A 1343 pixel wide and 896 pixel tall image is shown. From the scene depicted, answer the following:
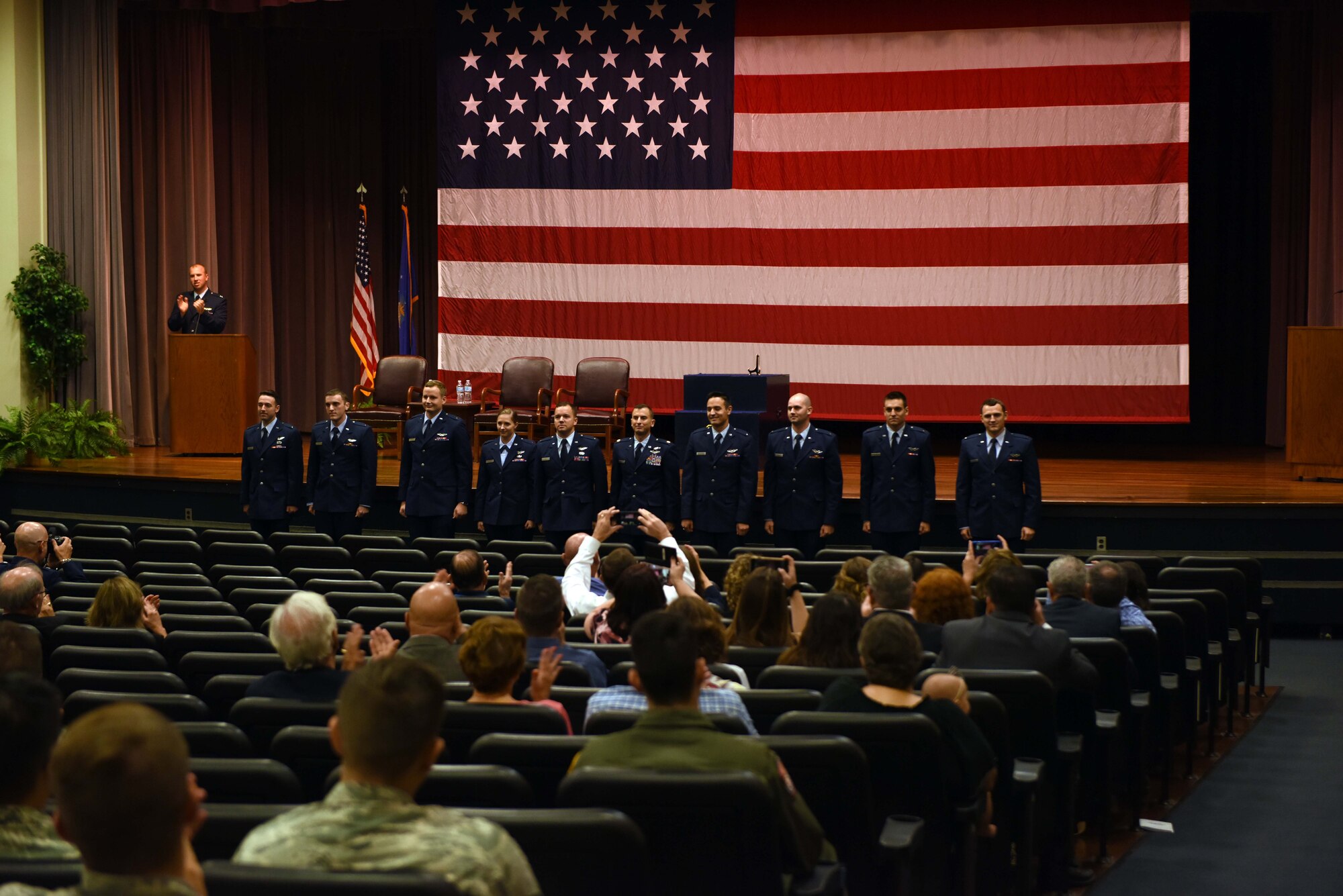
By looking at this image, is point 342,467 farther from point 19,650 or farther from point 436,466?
point 19,650

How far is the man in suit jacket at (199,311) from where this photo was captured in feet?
37.9

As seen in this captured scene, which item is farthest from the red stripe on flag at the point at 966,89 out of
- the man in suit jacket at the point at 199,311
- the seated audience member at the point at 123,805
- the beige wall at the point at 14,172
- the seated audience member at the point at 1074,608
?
the seated audience member at the point at 123,805

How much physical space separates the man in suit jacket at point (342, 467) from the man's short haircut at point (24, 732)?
7127 mm

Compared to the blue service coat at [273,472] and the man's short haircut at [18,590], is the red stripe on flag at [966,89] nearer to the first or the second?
the blue service coat at [273,472]

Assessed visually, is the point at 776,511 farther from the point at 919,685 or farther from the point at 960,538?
the point at 919,685

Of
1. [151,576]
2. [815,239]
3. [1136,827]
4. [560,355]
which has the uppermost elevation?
[815,239]

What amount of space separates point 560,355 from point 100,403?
390cm

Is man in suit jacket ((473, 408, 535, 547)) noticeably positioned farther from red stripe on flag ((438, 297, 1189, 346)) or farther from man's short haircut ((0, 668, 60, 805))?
man's short haircut ((0, 668, 60, 805))

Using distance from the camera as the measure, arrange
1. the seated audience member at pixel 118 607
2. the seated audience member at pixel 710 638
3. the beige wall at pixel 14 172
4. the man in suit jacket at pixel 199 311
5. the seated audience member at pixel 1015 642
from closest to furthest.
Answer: the seated audience member at pixel 710 638
the seated audience member at pixel 1015 642
the seated audience member at pixel 118 607
the man in suit jacket at pixel 199 311
the beige wall at pixel 14 172

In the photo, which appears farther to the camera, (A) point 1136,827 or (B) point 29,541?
(B) point 29,541

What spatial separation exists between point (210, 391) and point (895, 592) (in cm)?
830

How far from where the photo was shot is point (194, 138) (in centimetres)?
1320

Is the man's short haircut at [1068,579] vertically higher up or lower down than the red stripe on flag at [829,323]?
lower down

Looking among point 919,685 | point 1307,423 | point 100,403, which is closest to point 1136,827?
point 919,685
